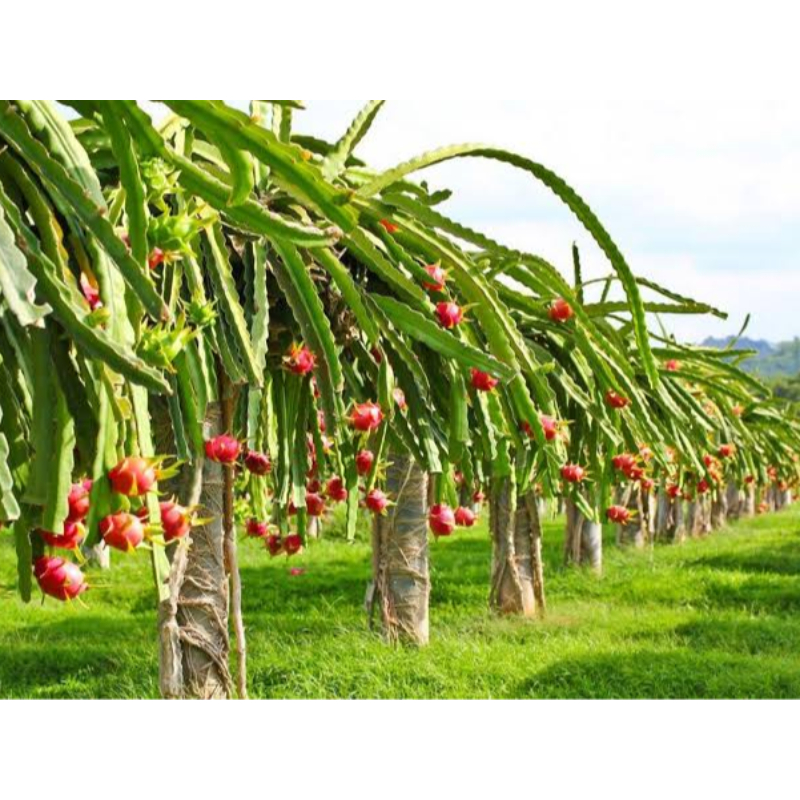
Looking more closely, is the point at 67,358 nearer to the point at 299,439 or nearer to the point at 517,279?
the point at 299,439

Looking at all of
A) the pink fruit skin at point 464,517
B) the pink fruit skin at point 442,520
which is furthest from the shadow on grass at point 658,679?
the pink fruit skin at point 442,520

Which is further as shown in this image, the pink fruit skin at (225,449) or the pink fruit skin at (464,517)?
the pink fruit skin at (464,517)

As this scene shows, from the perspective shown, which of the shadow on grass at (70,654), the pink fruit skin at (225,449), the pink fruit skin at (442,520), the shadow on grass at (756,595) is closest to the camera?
the pink fruit skin at (225,449)

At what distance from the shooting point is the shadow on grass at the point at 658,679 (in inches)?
191

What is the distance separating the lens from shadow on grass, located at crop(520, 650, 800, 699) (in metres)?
4.86

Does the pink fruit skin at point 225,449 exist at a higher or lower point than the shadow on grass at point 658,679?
higher

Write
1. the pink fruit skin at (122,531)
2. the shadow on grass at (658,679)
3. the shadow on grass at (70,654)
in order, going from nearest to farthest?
1. the pink fruit skin at (122,531)
2. the shadow on grass at (658,679)
3. the shadow on grass at (70,654)

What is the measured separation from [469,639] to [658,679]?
104cm

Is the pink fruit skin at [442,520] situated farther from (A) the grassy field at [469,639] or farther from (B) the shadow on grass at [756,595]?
(B) the shadow on grass at [756,595]

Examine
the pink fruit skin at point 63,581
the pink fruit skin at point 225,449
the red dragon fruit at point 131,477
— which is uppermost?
the pink fruit skin at point 225,449

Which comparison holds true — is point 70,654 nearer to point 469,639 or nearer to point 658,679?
point 469,639

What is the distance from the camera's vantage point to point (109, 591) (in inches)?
303

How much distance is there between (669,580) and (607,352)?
5.63 metres

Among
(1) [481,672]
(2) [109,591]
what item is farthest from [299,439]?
(2) [109,591]
